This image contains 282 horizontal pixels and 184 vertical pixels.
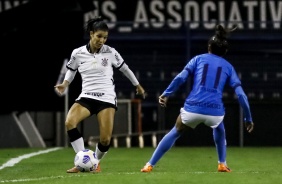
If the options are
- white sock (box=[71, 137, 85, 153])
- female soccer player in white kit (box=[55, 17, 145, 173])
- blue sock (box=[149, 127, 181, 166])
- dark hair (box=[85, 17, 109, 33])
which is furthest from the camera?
white sock (box=[71, 137, 85, 153])

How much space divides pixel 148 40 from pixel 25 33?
8.17ft

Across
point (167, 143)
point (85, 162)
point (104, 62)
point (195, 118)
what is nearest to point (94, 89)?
point (104, 62)

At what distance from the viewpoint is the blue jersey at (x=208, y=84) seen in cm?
1047

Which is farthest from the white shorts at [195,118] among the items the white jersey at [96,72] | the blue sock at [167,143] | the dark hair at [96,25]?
the dark hair at [96,25]

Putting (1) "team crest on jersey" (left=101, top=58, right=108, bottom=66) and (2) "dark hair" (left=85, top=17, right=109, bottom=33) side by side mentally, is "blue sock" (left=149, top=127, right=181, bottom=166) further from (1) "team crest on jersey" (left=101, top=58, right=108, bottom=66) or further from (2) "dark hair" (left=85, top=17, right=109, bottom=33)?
(2) "dark hair" (left=85, top=17, right=109, bottom=33)

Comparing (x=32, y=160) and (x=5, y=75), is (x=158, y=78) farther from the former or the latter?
(x=32, y=160)

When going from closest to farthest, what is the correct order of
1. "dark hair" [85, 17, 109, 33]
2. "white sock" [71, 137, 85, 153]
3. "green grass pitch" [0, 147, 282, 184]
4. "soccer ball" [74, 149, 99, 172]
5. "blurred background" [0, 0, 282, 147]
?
"green grass pitch" [0, 147, 282, 184]
"soccer ball" [74, 149, 99, 172]
"dark hair" [85, 17, 109, 33]
"white sock" [71, 137, 85, 153]
"blurred background" [0, 0, 282, 147]

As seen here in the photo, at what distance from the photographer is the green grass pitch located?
9.52 metres

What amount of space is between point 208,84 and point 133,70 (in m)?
9.19

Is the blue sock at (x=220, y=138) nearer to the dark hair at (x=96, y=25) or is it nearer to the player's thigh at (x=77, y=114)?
the player's thigh at (x=77, y=114)

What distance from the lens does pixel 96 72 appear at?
1118 centimetres

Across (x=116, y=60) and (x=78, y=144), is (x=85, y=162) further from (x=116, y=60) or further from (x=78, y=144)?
(x=116, y=60)

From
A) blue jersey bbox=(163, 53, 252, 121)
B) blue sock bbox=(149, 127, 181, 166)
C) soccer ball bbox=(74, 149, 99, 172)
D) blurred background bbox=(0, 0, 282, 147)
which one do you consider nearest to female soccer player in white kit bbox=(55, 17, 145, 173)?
soccer ball bbox=(74, 149, 99, 172)

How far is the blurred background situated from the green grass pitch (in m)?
1.39
